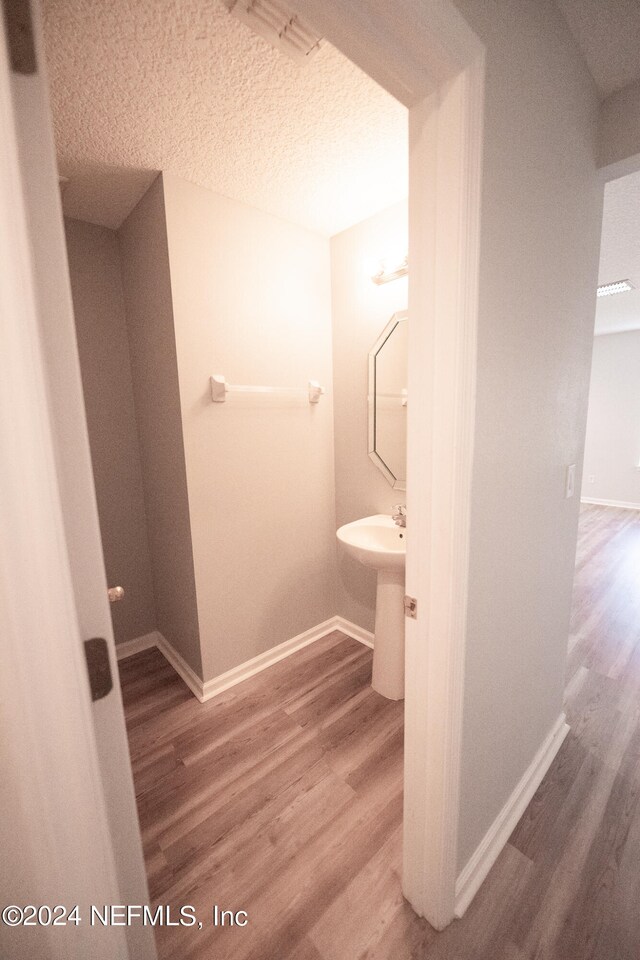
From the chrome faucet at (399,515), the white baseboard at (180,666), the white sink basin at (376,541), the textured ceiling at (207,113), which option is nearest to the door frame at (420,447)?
the textured ceiling at (207,113)

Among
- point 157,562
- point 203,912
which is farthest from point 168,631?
point 203,912

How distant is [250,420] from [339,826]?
175 centimetres

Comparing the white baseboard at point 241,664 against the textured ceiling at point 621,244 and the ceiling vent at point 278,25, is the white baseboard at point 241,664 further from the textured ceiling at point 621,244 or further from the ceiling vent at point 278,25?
the textured ceiling at point 621,244

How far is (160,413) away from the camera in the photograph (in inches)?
76.9

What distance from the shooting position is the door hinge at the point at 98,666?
486 millimetres

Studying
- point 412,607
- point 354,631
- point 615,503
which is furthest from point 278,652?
point 615,503

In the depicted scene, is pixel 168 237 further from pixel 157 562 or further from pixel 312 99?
pixel 157 562

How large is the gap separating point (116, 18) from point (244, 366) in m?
1.14

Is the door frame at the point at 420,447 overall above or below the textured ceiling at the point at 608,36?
below

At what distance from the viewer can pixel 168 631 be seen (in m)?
2.31

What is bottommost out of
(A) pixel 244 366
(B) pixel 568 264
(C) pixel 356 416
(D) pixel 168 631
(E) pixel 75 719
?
(D) pixel 168 631

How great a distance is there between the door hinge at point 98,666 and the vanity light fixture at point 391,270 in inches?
78.4

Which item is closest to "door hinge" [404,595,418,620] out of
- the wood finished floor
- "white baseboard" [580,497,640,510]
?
the wood finished floor

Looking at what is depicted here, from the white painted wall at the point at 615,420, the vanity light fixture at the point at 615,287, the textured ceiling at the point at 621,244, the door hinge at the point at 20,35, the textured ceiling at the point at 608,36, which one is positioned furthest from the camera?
the white painted wall at the point at 615,420
